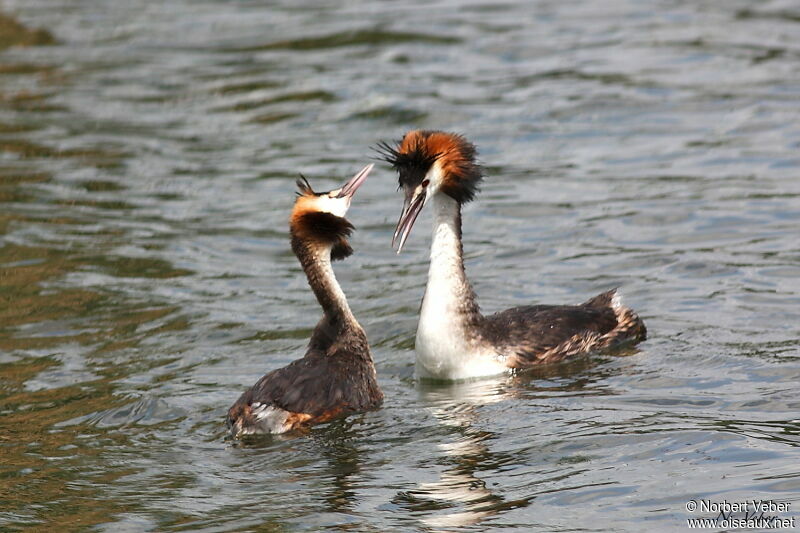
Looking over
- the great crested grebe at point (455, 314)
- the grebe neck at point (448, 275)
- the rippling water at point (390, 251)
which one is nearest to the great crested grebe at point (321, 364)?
the rippling water at point (390, 251)

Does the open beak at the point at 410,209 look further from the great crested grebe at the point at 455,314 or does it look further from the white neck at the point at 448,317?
the white neck at the point at 448,317

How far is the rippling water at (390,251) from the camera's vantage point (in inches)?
308

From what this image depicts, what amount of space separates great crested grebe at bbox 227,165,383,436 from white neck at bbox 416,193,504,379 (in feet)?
1.87

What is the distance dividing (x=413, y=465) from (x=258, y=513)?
1.09m

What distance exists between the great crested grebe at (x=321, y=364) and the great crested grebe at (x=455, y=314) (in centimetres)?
55

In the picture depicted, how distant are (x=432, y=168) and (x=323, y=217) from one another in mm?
1003

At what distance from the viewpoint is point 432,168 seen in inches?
389

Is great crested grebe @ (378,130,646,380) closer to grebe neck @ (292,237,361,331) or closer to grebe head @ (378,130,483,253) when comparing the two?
Result: grebe head @ (378,130,483,253)

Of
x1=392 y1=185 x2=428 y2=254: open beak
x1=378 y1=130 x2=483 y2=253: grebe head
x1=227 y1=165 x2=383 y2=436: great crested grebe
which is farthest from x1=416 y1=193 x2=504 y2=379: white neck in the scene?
x1=227 y1=165 x2=383 y2=436: great crested grebe

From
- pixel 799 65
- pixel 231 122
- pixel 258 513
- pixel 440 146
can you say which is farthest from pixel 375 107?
pixel 258 513

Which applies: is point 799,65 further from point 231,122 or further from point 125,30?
point 125,30

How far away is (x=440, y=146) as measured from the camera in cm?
990

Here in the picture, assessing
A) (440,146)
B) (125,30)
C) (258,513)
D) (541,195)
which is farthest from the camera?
(125,30)

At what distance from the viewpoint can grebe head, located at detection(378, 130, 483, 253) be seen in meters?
9.84
